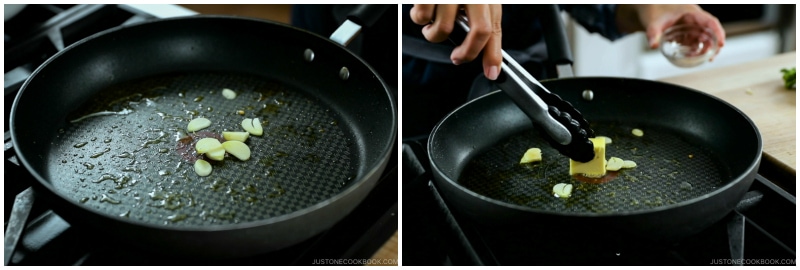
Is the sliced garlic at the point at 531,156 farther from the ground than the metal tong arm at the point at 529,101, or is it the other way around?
the metal tong arm at the point at 529,101

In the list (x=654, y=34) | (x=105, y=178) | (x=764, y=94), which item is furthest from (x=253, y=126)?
(x=764, y=94)

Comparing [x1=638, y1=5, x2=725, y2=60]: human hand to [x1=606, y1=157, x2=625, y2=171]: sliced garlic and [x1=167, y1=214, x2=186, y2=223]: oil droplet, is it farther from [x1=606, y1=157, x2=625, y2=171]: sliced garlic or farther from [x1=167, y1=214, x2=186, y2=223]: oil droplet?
[x1=167, y1=214, x2=186, y2=223]: oil droplet

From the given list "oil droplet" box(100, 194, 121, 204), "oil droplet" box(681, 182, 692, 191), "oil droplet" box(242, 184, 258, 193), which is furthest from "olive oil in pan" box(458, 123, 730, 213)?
"oil droplet" box(100, 194, 121, 204)

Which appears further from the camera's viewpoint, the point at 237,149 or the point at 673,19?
the point at 673,19

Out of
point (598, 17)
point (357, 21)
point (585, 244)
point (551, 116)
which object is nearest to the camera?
point (585, 244)

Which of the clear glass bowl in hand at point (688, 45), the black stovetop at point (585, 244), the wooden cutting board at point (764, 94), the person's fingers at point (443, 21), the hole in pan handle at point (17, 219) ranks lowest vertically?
the wooden cutting board at point (764, 94)

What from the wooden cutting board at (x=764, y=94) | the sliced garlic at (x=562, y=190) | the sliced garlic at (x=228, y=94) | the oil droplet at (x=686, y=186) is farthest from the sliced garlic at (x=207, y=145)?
the wooden cutting board at (x=764, y=94)

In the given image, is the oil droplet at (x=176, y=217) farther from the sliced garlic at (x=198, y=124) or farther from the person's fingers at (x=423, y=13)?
the person's fingers at (x=423, y=13)

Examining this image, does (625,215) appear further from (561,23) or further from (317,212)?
(561,23)

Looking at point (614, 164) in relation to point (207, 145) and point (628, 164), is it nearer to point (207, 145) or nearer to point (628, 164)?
point (628, 164)
